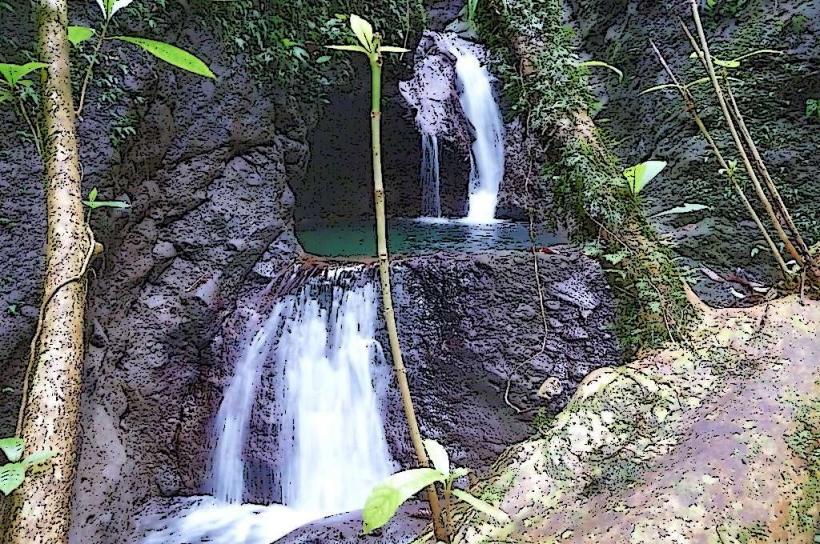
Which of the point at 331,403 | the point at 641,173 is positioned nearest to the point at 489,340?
the point at 331,403

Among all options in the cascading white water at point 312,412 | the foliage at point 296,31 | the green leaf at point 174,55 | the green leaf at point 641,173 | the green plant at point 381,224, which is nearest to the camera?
the green plant at point 381,224

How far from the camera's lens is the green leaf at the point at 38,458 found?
1.07 metres

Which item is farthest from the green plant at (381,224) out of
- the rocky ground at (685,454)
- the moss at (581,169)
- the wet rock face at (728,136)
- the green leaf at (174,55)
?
the wet rock face at (728,136)

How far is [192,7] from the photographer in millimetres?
5246

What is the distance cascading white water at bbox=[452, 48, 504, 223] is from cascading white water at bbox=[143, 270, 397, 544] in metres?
4.28

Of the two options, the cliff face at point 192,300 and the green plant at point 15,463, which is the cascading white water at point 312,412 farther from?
the green plant at point 15,463

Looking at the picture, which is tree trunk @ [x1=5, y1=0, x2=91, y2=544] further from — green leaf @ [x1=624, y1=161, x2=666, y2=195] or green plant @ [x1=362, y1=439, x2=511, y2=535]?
green leaf @ [x1=624, y1=161, x2=666, y2=195]

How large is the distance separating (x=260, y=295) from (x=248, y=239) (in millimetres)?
608

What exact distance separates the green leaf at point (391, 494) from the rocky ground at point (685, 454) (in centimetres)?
24

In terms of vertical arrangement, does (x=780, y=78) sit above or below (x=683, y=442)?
above

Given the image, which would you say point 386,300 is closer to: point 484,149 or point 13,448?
point 13,448

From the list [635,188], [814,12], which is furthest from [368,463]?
[814,12]

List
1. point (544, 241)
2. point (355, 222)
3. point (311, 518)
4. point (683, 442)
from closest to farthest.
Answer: point (683, 442), point (311, 518), point (544, 241), point (355, 222)

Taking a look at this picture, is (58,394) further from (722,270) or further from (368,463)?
(722,270)
